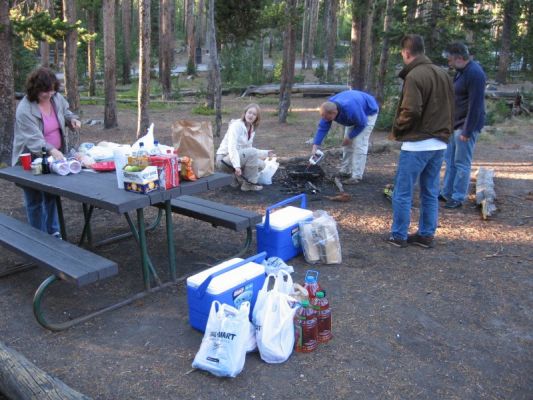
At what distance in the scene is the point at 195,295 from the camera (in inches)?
126

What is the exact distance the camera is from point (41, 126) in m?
4.30

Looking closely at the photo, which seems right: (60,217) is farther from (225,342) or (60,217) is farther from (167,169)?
(225,342)

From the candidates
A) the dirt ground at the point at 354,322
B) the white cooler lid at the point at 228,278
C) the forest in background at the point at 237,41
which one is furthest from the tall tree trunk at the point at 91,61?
the white cooler lid at the point at 228,278

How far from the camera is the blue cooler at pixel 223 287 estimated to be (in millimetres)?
3113

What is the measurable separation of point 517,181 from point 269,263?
5192 millimetres

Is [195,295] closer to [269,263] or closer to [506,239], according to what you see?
[269,263]

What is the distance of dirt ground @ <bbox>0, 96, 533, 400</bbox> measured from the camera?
2781mm

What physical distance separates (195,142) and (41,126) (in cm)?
152

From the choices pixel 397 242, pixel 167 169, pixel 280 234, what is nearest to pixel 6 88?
pixel 167 169

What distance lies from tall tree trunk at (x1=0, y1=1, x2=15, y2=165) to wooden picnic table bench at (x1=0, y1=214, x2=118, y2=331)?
3941 millimetres

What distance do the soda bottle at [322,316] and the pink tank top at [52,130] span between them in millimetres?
2802

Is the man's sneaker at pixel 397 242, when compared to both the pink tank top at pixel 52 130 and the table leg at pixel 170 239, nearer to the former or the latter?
the table leg at pixel 170 239

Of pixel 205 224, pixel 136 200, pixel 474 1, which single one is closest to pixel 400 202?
pixel 205 224

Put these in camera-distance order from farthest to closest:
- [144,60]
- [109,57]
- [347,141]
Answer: [109,57]
[144,60]
[347,141]
